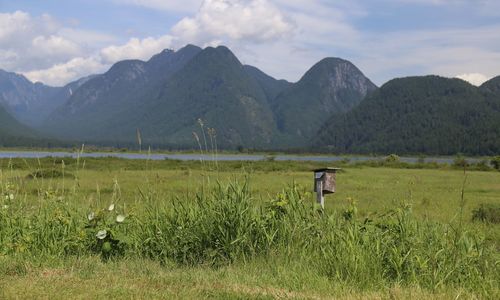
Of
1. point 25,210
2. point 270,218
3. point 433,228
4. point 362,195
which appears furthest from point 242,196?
point 362,195

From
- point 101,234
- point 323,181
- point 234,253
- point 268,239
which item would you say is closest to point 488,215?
point 323,181

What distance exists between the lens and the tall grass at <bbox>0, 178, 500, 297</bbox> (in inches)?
292

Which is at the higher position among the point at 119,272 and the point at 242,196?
the point at 242,196

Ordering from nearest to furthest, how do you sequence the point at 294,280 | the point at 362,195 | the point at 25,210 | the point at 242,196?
the point at 294,280 < the point at 242,196 < the point at 25,210 < the point at 362,195

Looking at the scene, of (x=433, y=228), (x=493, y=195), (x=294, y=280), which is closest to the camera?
(x=294, y=280)

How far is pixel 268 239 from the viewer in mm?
8422

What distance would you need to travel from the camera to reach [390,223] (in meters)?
8.53

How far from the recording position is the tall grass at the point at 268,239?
24.3 feet

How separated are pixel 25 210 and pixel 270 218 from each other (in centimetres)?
505

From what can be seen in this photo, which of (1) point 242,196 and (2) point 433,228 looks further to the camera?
(1) point 242,196

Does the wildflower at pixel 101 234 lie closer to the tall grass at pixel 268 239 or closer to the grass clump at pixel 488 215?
the tall grass at pixel 268 239

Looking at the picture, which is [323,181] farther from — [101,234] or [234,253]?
[101,234]

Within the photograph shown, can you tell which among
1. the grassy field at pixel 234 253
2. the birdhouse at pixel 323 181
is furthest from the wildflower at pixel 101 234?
the birdhouse at pixel 323 181

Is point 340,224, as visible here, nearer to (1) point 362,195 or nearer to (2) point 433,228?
(2) point 433,228
